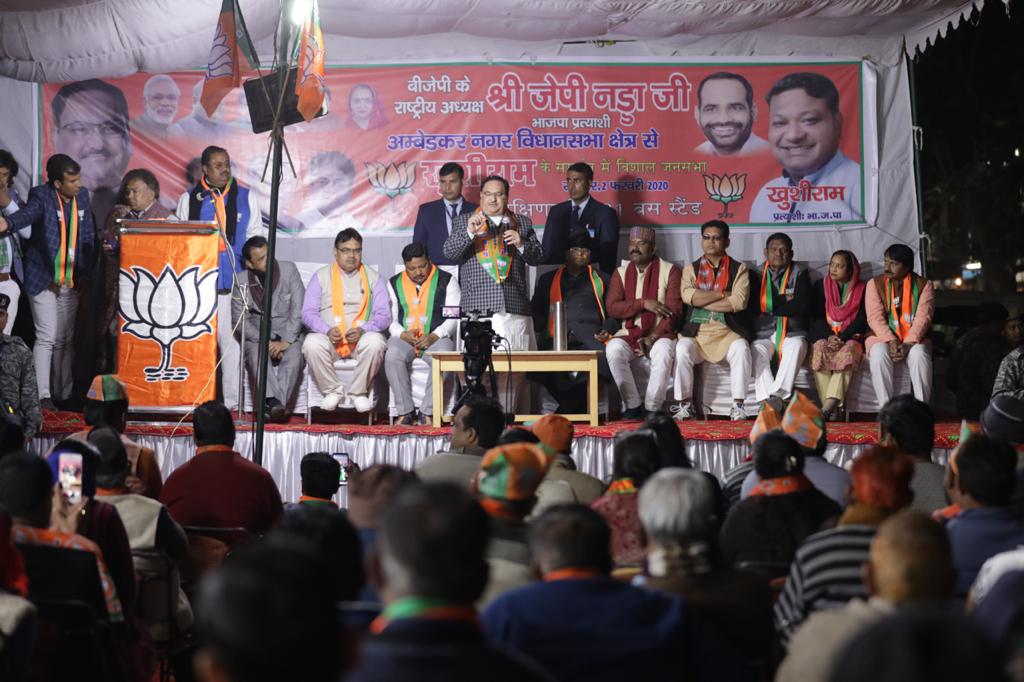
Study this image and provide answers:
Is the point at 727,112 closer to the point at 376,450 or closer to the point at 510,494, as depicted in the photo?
the point at 376,450

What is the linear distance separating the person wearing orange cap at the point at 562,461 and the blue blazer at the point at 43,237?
17.4 feet

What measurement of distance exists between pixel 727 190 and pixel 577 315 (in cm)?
169

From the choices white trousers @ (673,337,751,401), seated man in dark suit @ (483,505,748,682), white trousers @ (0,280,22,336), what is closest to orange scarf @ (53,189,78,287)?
white trousers @ (0,280,22,336)

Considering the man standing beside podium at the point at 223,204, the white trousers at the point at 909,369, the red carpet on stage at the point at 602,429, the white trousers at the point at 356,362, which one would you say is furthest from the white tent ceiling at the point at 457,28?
the red carpet on stage at the point at 602,429

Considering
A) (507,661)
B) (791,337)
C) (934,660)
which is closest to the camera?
(934,660)

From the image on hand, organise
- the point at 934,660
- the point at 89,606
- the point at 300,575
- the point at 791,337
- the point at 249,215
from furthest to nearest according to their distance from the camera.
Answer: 1. the point at 249,215
2. the point at 791,337
3. the point at 89,606
4. the point at 300,575
5. the point at 934,660

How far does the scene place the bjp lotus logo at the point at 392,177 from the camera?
30.5 feet

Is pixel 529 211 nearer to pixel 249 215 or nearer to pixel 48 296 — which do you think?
pixel 249 215

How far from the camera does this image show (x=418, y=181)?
9289 millimetres

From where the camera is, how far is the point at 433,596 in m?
1.63

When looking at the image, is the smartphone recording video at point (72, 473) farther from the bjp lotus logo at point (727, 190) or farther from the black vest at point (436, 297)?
the bjp lotus logo at point (727, 190)

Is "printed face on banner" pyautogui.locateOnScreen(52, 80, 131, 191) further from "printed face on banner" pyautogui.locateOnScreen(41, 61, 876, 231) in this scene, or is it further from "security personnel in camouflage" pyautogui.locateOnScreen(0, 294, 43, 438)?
"security personnel in camouflage" pyautogui.locateOnScreen(0, 294, 43, 438)

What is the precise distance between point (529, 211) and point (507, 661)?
25.7 feet

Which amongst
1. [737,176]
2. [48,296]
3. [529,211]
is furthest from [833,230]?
[48,296]
